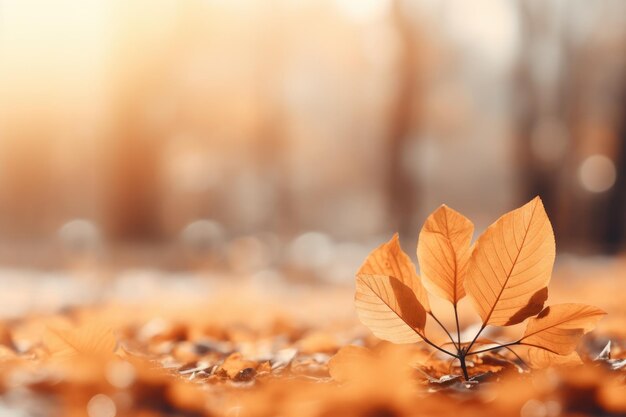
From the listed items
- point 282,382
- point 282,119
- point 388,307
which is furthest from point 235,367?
point 282,119

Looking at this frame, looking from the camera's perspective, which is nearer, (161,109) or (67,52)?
(161,109)

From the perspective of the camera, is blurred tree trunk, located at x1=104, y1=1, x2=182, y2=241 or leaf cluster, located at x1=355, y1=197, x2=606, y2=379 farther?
blurred tree trunk, located at x1=104, y1=1, x2=182, y2=241

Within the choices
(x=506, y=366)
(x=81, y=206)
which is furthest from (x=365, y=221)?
(x=506, y=366)

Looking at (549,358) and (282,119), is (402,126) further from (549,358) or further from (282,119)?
(549,358)

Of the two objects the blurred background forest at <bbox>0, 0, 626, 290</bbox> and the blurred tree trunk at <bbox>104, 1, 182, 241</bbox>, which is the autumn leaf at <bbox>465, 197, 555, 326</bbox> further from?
the blurred tree trunk at <bbox>104, 1, 182, 241</bbox>

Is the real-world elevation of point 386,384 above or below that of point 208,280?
below

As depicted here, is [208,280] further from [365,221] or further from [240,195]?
[365,221]

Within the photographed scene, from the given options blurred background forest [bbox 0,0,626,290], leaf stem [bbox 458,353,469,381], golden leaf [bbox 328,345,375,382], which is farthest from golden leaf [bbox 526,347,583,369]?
blurred background forest [bbox 0,0,626,290]
